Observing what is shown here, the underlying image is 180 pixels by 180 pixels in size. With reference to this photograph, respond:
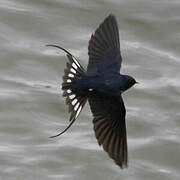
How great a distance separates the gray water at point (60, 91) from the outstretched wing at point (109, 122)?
832 mm

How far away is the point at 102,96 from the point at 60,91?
1515 millimetres

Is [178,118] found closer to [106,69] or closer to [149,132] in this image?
[149,132]

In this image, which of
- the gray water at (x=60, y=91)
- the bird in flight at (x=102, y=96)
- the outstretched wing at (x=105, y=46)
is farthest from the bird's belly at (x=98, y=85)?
the gray water at (x=60, y=91)

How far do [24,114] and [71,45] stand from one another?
902 mm

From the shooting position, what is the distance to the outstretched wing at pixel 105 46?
201 inches

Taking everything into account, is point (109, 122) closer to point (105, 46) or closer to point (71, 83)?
point (71, 83)

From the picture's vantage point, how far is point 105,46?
5.17 m

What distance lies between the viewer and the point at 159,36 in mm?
7242

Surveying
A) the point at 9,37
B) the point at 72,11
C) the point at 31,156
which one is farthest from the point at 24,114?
the point at 72,11

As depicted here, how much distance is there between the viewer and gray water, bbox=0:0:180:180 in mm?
5857

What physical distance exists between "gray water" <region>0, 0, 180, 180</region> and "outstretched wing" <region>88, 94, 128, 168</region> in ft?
2.73

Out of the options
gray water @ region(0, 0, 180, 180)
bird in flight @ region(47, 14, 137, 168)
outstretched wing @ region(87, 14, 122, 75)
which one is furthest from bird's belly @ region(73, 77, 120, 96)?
gray water @ region(0, 0, 180, 180)

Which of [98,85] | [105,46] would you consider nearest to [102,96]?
[98,85]

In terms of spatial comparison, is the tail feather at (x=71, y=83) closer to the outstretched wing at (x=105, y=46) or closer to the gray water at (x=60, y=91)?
the outstretched wing at (x=105, y=46)
